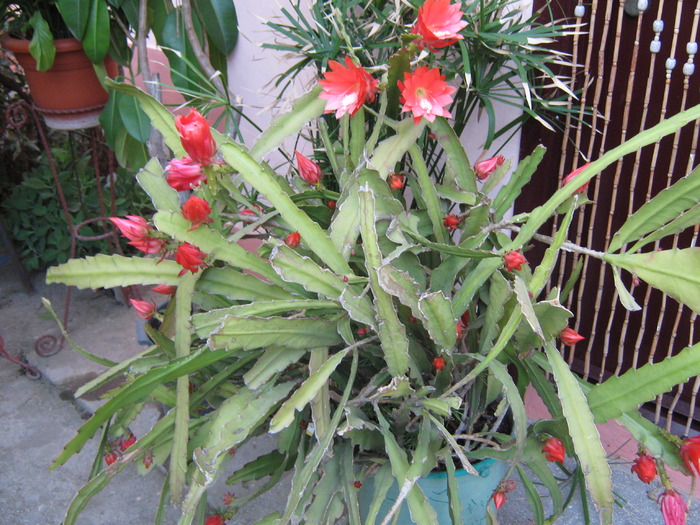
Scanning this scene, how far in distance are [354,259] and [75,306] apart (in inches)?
75.1

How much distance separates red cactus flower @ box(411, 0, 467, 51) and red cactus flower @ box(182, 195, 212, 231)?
17.5 inches

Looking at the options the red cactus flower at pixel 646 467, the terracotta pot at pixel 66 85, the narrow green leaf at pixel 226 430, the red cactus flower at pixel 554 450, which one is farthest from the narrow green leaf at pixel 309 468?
the terracotta pot at pixel 66 85

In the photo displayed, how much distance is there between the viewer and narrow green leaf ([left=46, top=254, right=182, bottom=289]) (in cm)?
96

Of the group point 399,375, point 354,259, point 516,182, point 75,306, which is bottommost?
point 75,306

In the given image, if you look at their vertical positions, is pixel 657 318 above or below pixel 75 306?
above

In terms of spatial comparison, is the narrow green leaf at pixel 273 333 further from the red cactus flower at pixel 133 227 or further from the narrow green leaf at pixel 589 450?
the narrow green leaf at pixel 589 450

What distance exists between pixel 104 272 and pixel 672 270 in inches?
A: 34.8

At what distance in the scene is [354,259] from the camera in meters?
1.07

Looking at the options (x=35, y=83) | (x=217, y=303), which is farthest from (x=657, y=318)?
(x=35, y=83)

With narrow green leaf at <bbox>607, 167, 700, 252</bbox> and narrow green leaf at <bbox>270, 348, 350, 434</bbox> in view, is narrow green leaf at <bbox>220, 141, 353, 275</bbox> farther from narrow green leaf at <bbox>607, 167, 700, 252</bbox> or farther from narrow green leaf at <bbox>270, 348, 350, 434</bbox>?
narrow green leaf at <bbox>607, 167, 700, 252</bbox>

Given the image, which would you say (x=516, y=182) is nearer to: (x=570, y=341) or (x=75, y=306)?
(x=570, y=341)

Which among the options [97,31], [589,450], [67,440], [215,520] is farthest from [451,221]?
[67,440]

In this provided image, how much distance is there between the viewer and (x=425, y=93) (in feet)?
3.04

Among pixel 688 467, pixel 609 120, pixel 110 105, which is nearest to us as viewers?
pixel 688 467
